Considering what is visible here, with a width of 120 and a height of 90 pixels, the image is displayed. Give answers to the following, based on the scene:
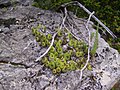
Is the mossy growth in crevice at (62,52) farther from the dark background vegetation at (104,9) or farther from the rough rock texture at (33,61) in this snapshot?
the dark background vegetation at (104,9)

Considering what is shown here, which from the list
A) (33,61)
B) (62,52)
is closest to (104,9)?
(62,52)

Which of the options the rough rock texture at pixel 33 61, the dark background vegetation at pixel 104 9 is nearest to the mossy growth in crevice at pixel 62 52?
the rough rock texture at pixel 33 61

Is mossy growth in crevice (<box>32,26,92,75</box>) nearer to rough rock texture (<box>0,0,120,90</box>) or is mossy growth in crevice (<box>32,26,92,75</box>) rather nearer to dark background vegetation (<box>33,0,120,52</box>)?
rough rock texture (<box>0,0,120,90</box>)

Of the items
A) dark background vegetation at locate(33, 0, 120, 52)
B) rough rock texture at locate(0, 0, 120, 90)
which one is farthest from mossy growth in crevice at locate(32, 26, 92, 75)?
dark background vegetation at locate(33, 0, 120, 52)

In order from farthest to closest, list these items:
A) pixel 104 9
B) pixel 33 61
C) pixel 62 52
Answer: pixel 104 9
pixel 62 52
pixel 33 61

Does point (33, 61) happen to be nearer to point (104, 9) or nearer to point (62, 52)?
point (62, 52)

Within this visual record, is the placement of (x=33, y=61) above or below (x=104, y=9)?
below
